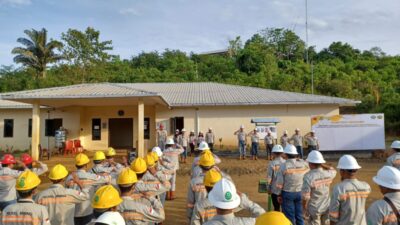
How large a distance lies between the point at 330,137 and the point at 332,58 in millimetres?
32100

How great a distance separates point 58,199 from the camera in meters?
4.52

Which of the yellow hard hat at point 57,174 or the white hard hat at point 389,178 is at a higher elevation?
the white hard hat at point 389,178

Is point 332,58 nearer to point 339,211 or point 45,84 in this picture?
point 45,84

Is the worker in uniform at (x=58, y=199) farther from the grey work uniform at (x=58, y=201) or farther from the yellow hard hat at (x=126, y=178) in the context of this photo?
the yellow hard hat at (x=126, y=178)

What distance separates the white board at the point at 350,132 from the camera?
1688cm

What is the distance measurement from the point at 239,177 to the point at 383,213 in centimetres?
1044

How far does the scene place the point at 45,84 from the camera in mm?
34094

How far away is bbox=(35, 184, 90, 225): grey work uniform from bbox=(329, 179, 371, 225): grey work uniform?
11.1ft

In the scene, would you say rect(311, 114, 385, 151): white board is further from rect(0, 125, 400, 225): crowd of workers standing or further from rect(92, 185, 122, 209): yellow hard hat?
rect(92, 185, 122, 209): yellow hard hat

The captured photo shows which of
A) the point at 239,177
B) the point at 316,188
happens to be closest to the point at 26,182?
the point at 316,188

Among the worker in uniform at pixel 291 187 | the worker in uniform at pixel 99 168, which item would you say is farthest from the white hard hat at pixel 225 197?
the worker in uniform at pixel 99 168

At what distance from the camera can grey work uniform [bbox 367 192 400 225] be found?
3.28m

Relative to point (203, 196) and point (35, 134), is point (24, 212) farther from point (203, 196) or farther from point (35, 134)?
point (35, 134)

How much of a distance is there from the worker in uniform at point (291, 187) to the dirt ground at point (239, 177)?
1658 millimetres
